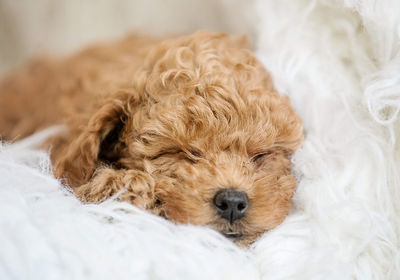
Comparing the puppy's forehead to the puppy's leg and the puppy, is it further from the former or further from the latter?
the puppy's leg

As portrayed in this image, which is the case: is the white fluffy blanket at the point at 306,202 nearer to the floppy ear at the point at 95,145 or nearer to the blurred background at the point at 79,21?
the floppy ear at the point at 95,145

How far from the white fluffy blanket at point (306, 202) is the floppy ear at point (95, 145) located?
77mm

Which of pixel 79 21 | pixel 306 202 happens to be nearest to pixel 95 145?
pixel 306 202

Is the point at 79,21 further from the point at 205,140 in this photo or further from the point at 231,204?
the point at 231,204

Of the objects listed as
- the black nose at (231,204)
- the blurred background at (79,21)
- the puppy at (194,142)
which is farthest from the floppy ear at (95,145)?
the blurred background at (79,21)

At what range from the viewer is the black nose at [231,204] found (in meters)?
1.42

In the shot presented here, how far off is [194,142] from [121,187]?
276 mm

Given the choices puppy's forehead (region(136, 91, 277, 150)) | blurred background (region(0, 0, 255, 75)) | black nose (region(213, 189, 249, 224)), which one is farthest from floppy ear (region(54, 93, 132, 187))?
blurred background (region(0, 0, 255, 75))

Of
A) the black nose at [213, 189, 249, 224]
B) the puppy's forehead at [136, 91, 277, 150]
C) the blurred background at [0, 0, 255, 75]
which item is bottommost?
the blurred background at [0, 0, 255, 75]

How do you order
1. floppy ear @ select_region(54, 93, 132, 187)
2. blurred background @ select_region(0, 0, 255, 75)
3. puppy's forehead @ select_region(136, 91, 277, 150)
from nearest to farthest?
puppy's forehead @ select_region(136, 91, 277, 150) < floppy ear @ select_region(54, 93, 132, 187) < blurred background @ select_region(0, 0, 255, 75)

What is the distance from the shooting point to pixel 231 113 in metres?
1.55

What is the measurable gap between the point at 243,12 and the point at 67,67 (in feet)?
3.00

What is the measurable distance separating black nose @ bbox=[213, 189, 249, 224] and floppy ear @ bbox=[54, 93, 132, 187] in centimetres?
47

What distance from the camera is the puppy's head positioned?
1.46 metres
